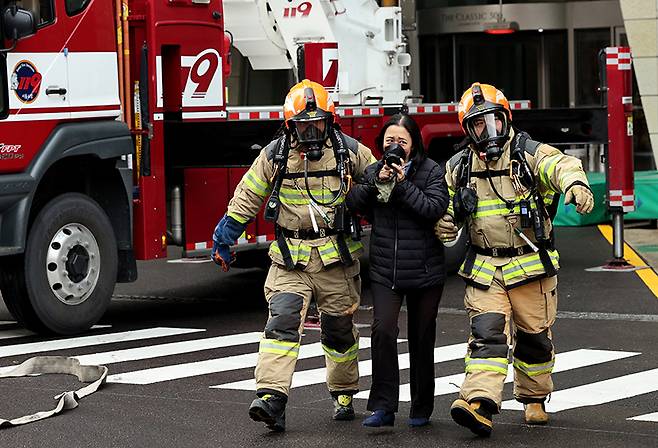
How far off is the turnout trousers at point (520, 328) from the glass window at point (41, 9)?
172 inches

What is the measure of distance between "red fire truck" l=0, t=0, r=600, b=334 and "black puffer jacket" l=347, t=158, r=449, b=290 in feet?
11.7

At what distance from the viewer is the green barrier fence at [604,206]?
17625 mm

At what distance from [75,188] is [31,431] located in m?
3.85

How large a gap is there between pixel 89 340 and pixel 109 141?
4.80 feet

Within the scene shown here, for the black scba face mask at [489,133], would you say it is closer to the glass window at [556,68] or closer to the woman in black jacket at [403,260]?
the woman in black jacket at [403,260]

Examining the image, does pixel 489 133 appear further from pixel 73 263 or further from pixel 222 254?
pixel 73 263

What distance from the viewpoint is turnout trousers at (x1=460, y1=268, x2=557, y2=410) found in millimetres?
7102

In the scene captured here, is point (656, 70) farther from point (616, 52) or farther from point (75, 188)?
point (75, 188)

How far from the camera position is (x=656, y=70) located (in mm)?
18344

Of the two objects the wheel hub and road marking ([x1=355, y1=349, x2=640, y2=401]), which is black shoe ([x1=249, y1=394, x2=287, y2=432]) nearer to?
road marking ([x1=355, y1=349, x2=640, y2=401])

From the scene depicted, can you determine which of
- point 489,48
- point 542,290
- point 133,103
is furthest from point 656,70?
point 542,290

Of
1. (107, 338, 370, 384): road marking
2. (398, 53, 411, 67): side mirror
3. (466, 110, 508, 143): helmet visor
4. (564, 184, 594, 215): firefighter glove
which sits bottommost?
(107, 338, 370, 384): road marking

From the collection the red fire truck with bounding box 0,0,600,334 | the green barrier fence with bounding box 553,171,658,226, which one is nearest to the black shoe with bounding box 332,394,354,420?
the red fire truck with bounding box 0,0,600,334

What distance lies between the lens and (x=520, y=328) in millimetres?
7348
